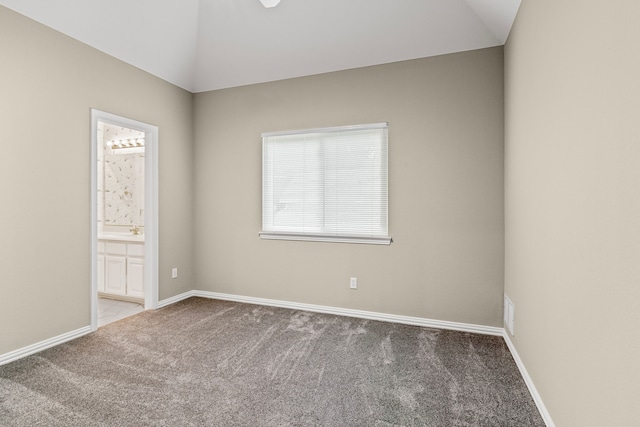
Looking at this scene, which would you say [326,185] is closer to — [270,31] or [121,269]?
[270,31]

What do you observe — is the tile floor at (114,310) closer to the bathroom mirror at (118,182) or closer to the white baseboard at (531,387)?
the bathroom mirror at (118,182)

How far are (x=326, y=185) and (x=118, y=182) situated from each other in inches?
124

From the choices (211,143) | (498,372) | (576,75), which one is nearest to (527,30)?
(576,75)

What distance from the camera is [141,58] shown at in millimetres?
3328

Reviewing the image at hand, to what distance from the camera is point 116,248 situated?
401 centimetres

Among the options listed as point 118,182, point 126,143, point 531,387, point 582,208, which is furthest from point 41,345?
point 582,208

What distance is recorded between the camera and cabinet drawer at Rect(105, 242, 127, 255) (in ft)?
13.0

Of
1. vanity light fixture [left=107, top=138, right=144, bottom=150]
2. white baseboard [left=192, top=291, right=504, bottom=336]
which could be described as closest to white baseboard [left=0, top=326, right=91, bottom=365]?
white baseboard [left=192, top=291, right=504, bottom=336]

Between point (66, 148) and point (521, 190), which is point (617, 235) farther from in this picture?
point (66, 148)

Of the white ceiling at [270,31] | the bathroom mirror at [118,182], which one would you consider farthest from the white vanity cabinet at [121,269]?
the white ceiling at [270,31]

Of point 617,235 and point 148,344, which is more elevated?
point 617,235

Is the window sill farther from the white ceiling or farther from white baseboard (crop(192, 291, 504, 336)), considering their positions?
the white ceiling

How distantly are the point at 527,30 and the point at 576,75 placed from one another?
1007 millimetres

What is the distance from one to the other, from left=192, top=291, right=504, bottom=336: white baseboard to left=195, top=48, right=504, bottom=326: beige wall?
6 cm
